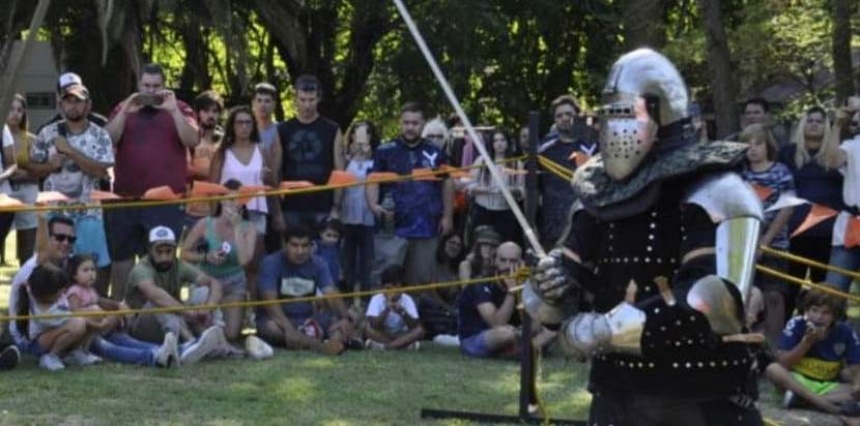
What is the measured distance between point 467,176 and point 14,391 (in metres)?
3.93

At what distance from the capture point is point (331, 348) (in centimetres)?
893

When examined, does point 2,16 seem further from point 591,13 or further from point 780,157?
point 780,157

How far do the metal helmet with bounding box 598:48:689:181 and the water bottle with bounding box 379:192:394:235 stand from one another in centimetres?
602

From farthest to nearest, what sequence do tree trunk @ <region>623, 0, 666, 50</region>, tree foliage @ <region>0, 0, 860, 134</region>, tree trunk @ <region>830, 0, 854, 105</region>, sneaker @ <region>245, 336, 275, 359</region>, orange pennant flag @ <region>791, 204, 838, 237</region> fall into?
tree foliage @ <region>0, 0, 860, 134</region>, tree trunk @ <region>830, 0, 854, 105</region>, tree trunk @ <region>623, 0, 666, 50</region>, orange pennant flag @ <region>791, 204, 838, 237</region>, sneaker @ <region>245, 336, 275, 359</region>

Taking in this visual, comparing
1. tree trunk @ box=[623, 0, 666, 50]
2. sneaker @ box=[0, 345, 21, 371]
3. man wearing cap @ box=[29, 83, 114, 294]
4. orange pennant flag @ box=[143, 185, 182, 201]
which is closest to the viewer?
sneaker @ box=[0, 345, 21, 371]

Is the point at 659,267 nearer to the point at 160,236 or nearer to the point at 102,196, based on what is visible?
the point at 160,236

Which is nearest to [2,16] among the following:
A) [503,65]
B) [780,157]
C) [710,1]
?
[503,65]

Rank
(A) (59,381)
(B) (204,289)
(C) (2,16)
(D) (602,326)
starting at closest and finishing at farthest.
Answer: (D) (602,326) → (A) (59,381) → (B) (204,289) → (C) (2,16)

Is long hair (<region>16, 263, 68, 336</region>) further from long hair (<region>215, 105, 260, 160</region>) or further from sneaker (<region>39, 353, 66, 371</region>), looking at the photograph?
long hair (<region>215, 105, 260, 160</region>)

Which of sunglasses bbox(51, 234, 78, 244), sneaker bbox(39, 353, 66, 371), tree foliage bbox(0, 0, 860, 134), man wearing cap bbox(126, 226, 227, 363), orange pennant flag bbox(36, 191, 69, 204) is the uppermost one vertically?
tree foliage bbox(0, 0, 860, 134)

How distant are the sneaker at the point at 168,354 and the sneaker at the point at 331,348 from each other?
0.97 meters

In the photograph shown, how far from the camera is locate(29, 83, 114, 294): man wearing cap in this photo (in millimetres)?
8867

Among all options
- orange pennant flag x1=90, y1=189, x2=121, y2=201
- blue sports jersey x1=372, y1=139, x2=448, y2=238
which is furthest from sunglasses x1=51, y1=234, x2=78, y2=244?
blue sports jersey x1=372, y1=139, x2=448, y2=238

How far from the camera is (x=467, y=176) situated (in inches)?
412
